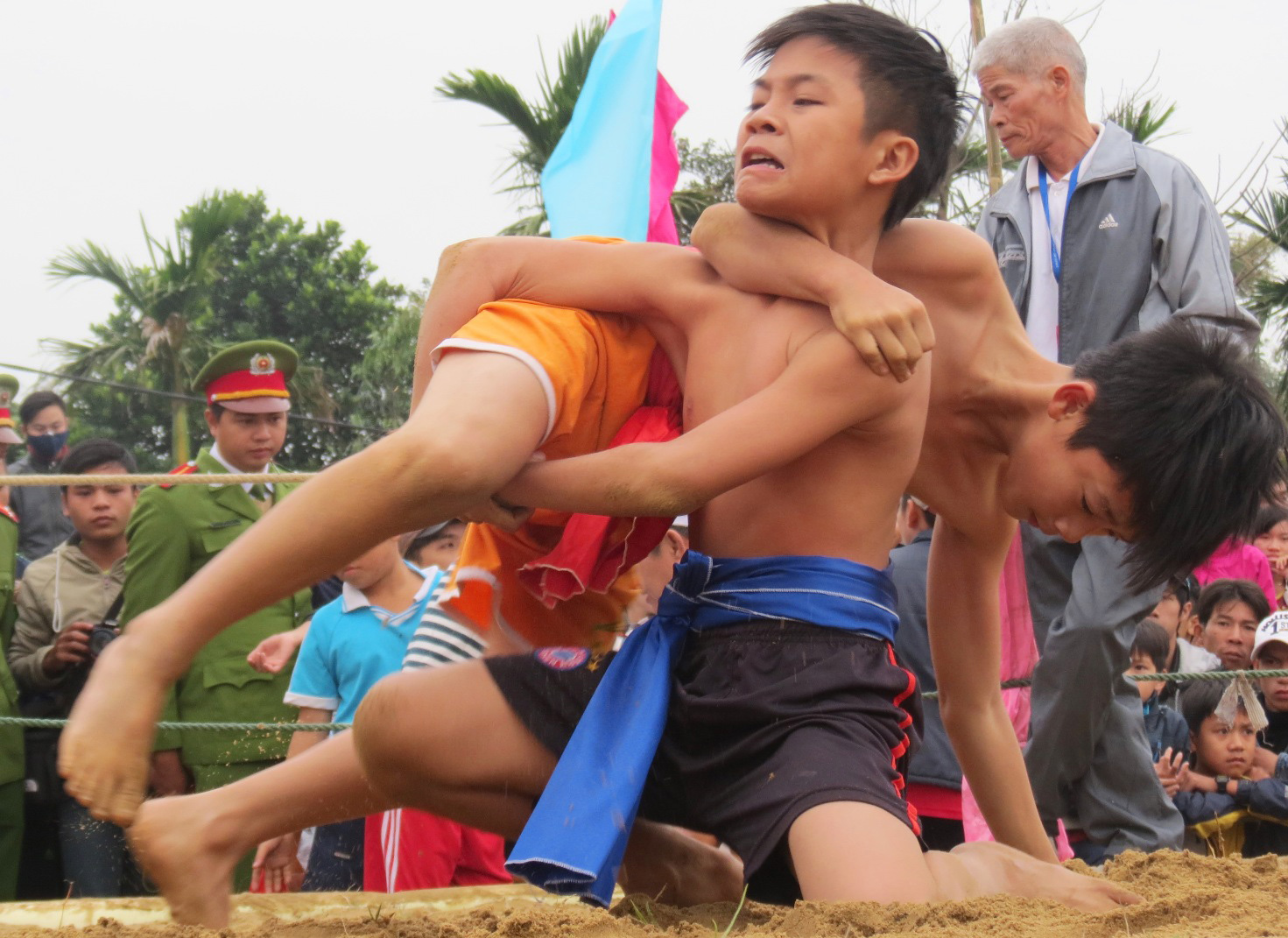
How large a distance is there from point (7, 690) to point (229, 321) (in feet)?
78.2

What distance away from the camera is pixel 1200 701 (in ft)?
14.4

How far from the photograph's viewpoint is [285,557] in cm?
202

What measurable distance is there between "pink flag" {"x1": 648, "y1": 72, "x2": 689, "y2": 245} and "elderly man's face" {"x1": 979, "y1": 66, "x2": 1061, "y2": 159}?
5.64ft

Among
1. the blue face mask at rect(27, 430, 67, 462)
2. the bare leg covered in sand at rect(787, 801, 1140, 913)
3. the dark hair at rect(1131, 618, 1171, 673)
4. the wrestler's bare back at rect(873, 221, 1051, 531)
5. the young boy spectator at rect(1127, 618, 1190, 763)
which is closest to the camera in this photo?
the bare leg covered in sand at rect(787, 801, 1140, 913)

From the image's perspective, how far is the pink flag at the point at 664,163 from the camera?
18.4ft

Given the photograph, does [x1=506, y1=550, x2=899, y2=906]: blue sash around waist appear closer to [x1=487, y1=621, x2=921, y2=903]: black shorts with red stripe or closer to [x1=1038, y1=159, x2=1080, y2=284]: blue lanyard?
[x1=487, y1=621, x2=921, y2=903]: black shorts with red stripe

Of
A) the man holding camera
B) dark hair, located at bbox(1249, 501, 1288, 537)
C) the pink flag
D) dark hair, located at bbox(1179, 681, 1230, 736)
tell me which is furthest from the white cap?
the man holding camera

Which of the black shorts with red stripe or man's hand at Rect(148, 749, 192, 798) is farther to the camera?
man's hand at Rect(148, 749, 192, 798)

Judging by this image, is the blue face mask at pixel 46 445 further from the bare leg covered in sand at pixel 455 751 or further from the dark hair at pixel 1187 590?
the dark hair at pixel 1187 590

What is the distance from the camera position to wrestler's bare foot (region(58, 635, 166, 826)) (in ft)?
6.08

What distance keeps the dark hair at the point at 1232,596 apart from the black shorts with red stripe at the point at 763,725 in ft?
9.48

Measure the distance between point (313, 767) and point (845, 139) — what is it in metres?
1.39

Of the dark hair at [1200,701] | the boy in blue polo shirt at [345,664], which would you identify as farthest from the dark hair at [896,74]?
the dark hair at [1200,701]

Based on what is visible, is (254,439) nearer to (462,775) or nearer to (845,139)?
(462,775)
